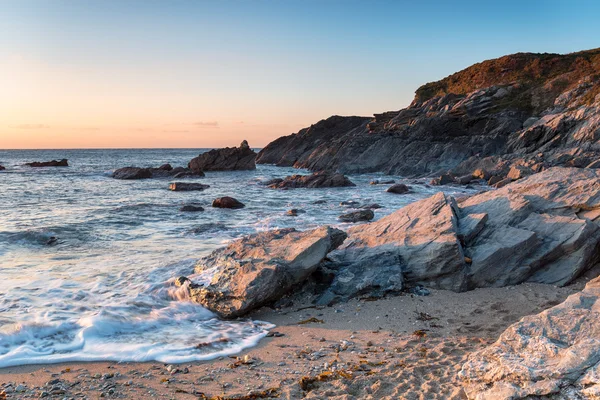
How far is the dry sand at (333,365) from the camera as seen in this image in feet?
18.4

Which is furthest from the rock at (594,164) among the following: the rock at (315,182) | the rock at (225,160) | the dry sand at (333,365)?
the rock at (225,160)

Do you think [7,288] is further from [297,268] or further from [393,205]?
[393,205]

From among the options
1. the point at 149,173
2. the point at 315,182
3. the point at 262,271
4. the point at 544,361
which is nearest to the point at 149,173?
the point at 149,173

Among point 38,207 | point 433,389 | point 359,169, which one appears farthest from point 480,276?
point 359,169

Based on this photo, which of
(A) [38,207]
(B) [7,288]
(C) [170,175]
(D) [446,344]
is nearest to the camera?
(D) [446,344]

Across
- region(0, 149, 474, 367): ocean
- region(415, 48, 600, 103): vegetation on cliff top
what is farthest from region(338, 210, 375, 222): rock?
region(415, 48, 600, 103): vegetation on cliff top

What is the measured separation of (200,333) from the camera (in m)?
7.76

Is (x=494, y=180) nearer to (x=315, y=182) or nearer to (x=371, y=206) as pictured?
(x=315, y=182)

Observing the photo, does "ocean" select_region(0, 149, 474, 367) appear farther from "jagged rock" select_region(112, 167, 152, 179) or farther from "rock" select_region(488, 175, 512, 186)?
"jagged rock" select_region(112, 167, 152, 179)

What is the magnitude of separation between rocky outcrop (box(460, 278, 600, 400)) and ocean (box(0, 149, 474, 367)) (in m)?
3.68

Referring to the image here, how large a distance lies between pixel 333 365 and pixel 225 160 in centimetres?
5476

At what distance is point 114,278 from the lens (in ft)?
35.2

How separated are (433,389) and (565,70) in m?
77.4

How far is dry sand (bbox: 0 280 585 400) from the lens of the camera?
562 centimetres
